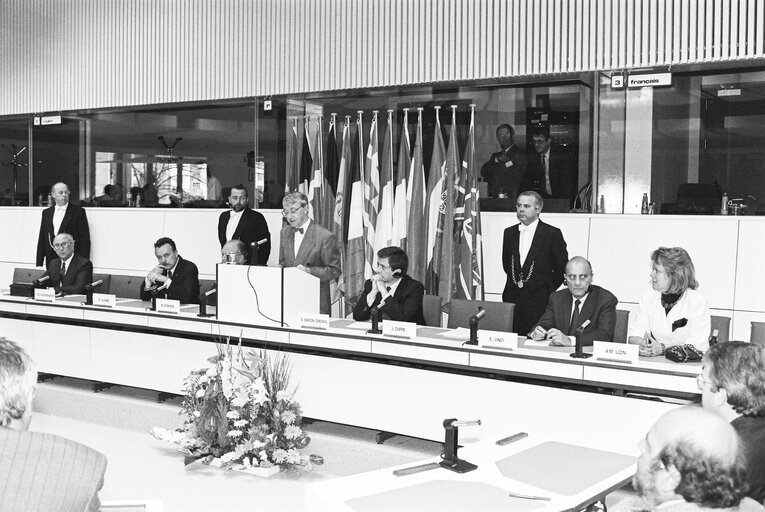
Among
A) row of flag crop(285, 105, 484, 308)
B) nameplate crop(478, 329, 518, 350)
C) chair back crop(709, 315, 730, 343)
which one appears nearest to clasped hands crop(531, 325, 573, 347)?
nameplate crop(478, 329, 518, 350)

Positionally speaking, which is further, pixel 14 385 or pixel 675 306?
pixel 675 306

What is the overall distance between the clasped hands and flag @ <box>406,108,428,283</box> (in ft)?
8.35

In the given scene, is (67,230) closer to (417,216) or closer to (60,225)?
(60,225)

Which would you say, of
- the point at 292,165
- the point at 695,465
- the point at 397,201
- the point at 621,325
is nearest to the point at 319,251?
the point at 397,201

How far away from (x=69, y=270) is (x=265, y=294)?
2.90 m

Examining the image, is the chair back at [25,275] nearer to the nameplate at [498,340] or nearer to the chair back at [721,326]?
the nameplate at [498,340]

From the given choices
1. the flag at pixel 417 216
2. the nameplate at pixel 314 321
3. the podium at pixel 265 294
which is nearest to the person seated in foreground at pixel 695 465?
the nameplate at pixel 314 321

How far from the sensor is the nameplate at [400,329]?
4.79 m

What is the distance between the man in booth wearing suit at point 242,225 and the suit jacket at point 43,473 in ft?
17.9

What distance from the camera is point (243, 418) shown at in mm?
4789

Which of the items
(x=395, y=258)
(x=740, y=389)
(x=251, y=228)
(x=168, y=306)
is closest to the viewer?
(x=740, y=389)

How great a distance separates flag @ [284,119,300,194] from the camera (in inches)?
322

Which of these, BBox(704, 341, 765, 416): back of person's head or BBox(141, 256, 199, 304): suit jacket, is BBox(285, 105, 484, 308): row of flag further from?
BBox(704, 341, 765, 416): back of person's head

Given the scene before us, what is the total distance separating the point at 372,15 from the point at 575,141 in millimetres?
2101
